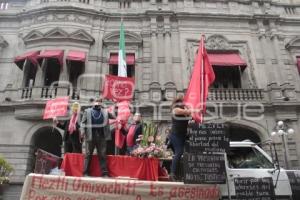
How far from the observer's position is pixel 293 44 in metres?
16.8

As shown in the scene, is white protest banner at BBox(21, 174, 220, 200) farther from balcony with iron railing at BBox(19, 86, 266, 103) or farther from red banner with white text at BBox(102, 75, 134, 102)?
balcony with iron railing at BBox(19, 86, 266, 103)

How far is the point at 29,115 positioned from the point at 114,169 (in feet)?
29.3

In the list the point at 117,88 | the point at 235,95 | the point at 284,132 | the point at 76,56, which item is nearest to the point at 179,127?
the point at 117,88

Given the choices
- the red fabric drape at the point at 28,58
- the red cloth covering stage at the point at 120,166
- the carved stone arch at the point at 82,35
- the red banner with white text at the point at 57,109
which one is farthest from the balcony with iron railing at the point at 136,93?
the red cloth covering stage at the point at 120,166

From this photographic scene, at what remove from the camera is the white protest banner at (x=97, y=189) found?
514cm

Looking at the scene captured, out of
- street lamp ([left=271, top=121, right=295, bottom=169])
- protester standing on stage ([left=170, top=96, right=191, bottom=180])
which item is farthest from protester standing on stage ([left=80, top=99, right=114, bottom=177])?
street lamp ([left=271, top=121, right=295, bottom=169])

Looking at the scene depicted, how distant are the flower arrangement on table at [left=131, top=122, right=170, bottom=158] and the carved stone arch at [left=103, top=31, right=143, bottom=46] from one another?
10.1m

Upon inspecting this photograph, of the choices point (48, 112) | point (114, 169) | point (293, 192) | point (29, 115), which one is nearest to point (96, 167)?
point (114, 169)

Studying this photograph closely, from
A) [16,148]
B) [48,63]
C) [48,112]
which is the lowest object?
[16,148]

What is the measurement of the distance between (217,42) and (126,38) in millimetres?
5083

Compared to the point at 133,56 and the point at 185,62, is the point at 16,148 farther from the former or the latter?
the point at 185,62

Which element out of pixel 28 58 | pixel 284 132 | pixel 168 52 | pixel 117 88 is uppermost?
pixel 168 52

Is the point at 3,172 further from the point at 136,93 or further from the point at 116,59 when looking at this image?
the point at 116,59

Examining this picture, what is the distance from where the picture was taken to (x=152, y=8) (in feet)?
55.0
